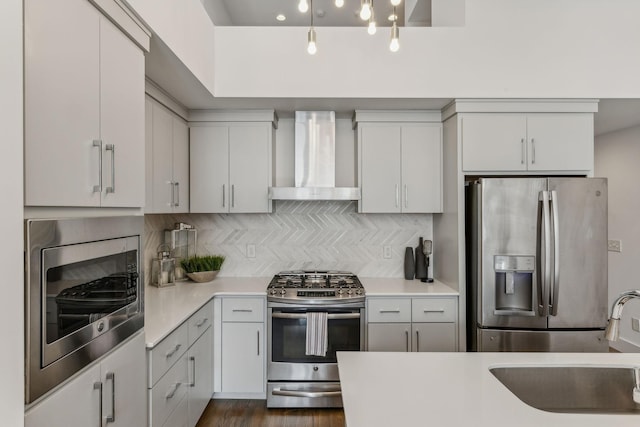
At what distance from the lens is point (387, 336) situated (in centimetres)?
296

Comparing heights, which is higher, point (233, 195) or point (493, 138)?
point (493, 138)

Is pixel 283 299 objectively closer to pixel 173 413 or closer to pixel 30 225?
pixel 173 413

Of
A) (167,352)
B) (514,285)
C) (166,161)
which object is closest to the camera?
(167,352)

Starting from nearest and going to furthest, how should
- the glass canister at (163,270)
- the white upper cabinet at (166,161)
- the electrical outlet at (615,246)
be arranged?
the white upper cabinet at (166,161) < the glass canister at (163,270) < the electrical outlet at (615,246)

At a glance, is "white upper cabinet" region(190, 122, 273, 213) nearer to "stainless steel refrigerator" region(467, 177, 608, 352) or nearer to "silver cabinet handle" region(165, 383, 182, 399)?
"silver cabinet handle" region(165, 383, 182, 399)

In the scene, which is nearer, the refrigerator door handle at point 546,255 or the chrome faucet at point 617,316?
the chrome faucet at point 617,316

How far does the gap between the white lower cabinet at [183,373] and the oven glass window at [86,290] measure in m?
0.46

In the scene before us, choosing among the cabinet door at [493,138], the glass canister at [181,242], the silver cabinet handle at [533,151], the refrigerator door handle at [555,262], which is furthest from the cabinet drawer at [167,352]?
the silver cabinet handle at [533,151]

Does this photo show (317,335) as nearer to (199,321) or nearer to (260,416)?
(260,416)

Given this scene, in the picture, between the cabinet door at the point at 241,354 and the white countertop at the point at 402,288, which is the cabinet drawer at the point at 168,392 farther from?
the white countertop at the point at 402,288

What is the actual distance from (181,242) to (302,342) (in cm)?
143

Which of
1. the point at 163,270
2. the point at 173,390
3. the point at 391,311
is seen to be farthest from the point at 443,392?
the point at 163,270

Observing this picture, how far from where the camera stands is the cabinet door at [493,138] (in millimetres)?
2926
